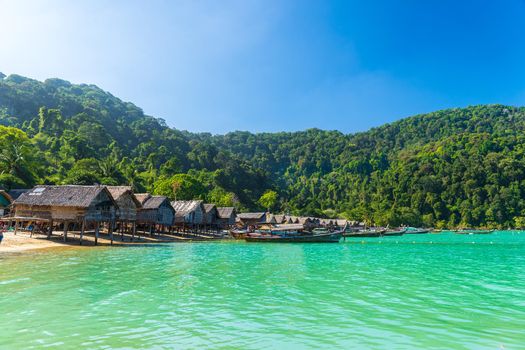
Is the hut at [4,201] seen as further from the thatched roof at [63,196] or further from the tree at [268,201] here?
the tree at [268,201]

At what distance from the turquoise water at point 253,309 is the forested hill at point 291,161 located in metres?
39.6

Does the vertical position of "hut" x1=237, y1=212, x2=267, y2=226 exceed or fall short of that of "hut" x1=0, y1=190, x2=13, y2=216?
it falls short

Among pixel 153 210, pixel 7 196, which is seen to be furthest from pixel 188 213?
pixel 7 196

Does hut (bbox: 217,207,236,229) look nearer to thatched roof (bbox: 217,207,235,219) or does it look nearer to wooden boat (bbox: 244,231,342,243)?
thatched roof (bbox: 217,207,235,219)

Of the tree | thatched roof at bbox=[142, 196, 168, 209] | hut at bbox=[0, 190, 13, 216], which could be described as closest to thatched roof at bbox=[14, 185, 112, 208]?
hut at bbox=[0, 190, 13, 216]

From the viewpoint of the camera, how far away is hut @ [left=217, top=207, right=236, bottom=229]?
6600 cm

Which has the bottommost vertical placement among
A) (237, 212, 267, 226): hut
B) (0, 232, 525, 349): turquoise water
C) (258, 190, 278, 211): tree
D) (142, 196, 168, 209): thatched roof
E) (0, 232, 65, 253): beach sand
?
(0, 232, 525, 349): turquoise water

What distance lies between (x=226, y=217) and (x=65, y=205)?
35.7m

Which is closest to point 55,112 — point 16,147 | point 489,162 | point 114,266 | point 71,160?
point 71,160

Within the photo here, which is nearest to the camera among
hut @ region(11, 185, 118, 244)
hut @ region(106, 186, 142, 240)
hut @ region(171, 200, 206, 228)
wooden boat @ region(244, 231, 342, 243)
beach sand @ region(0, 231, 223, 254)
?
beach sand @ region(0, 231, 223, 254)

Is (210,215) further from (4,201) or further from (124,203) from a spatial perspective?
(4,201)

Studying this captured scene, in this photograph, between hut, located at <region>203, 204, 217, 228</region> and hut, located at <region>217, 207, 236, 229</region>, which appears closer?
hut, located at <region>203, 204, 217, 228</region>

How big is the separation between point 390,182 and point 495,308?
14240cm

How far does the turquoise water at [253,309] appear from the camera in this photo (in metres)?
8.88
